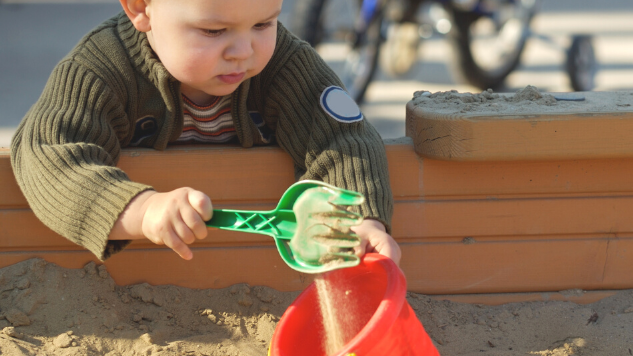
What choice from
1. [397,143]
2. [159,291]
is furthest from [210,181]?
[397,143]

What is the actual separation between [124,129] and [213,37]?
338 mm

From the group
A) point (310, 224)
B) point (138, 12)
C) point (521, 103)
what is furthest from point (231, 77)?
point (521, 103)

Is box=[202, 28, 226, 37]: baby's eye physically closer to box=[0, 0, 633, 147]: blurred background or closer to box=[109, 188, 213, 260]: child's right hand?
box=[109, 188, 213, 260]: child's right hand

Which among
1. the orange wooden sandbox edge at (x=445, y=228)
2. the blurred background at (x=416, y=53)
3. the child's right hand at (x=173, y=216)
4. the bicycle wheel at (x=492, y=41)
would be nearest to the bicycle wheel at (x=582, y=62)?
the blurred background at (x=416, y=53)

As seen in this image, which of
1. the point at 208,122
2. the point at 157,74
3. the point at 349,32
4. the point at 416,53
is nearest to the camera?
the point at 157,74

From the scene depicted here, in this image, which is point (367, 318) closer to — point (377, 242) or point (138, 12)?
point (377, 242)

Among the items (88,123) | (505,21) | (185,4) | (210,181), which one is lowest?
(505,21)

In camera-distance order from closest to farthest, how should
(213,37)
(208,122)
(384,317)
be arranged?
(384,317), (213,37), (208,122)

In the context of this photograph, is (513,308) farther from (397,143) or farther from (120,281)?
(120,281)

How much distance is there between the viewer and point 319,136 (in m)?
1.40

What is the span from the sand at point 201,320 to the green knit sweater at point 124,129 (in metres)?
0.20

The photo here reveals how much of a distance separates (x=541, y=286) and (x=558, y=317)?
84 millimetres

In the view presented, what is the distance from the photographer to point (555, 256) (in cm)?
152

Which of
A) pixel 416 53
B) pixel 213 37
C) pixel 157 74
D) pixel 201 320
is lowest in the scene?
pixel 416 53
